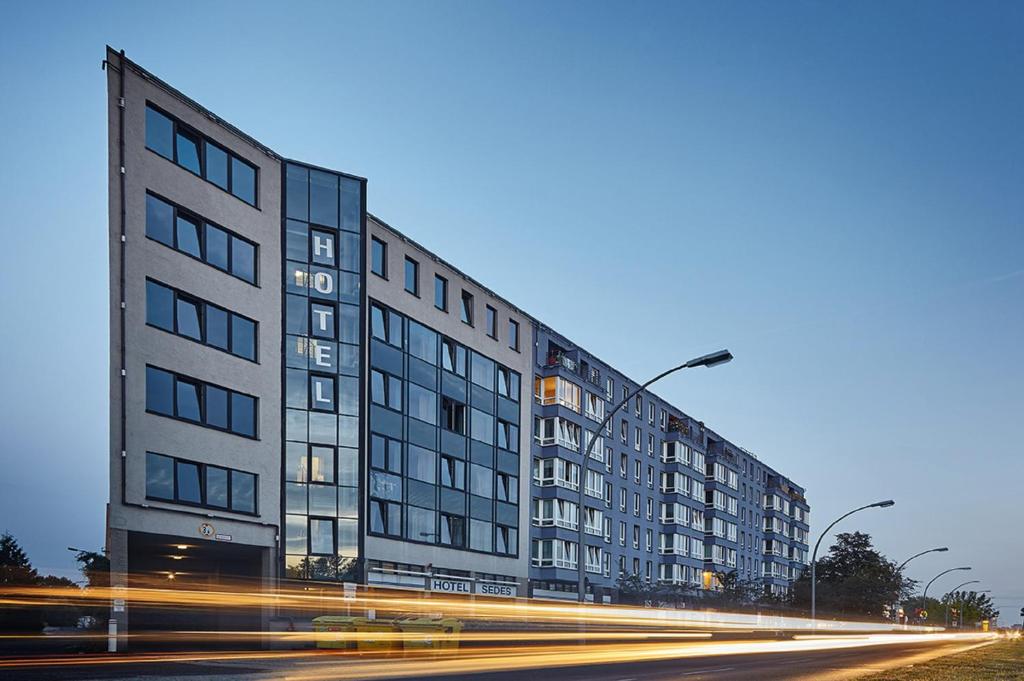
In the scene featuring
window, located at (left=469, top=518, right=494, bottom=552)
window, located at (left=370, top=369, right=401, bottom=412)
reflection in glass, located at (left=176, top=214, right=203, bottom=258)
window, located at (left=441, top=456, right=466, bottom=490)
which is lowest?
window, located at (left=469, top=518, right=494, bottom=552)

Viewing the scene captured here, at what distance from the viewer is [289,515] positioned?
4169cm

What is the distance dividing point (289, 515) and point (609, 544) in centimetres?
3644

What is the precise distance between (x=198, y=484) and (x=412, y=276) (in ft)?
58.9

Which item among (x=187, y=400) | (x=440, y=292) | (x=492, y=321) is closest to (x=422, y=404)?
(x=440, y=292)

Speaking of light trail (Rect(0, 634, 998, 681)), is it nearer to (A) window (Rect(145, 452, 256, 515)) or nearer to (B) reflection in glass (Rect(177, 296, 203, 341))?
(A) window (Rect(145, 452, 256, 515))

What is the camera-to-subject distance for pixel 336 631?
34.3 metres

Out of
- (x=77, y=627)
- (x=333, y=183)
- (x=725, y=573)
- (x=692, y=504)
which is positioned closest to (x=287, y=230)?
(x=333, y=183)

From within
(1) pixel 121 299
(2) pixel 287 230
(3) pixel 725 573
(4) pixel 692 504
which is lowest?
(3) pixel 725 573

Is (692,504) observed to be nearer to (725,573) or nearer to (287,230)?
(725,573)

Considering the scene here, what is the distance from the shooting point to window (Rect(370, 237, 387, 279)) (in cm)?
4716

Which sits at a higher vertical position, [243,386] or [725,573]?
[243,386]

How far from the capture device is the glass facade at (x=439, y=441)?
47.1m

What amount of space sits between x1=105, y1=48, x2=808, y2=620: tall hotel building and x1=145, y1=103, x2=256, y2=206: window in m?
0.07

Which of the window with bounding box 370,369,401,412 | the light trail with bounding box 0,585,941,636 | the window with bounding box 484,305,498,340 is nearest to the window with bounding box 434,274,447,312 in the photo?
the window with bounding box 484,305,498,340
